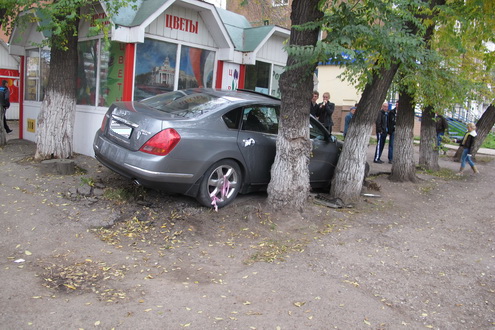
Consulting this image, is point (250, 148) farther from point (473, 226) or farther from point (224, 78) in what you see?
point (224, 78)

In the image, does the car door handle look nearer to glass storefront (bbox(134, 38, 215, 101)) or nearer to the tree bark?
glass storefront (bbox(134, 38, 215, 101))

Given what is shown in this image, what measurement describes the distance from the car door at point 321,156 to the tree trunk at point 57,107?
189 inches

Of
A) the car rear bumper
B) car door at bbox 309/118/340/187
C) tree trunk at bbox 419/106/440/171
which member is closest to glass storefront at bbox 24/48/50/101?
the car rear bumper

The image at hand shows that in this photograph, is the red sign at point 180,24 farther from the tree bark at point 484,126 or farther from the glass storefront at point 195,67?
the tree bark at point 484,126

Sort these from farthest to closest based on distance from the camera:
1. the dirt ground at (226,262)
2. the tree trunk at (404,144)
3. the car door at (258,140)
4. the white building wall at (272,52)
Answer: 1. the white building wall at (272,52)
2. the tree trunk at (404,144)
3. the car door at (258,140)
4. the dirt ground at (226,262)

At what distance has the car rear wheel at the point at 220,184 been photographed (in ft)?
18.9

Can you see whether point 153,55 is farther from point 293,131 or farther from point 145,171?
point 145,171

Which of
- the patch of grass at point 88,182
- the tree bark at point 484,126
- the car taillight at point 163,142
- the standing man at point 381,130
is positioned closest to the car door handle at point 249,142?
the car taillight at point 163,142

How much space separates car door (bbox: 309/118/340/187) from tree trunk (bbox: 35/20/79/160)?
481 centimetres

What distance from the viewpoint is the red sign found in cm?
925

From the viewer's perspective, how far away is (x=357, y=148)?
7.16 meters

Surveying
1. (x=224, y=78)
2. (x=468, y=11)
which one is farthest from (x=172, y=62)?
(x=468, y=11)

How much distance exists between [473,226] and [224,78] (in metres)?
6.27

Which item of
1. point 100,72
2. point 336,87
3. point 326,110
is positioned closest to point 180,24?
point 100,72
